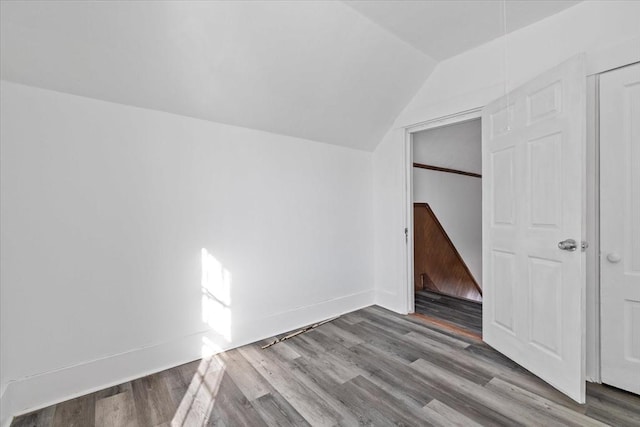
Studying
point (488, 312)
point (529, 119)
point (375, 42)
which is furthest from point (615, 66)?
point (488, 312)

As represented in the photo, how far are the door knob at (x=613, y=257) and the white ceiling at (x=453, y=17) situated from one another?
1.78 meters

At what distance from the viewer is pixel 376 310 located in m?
3.49

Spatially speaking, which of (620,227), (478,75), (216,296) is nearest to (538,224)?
(620,227)

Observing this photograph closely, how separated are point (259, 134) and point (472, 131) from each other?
114 inches

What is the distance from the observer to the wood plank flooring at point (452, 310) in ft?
9.88

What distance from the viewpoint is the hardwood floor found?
169cm

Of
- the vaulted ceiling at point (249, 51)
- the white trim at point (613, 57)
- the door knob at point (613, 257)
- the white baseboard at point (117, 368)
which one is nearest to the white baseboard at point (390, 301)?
the white baseboard at point (117, 368)

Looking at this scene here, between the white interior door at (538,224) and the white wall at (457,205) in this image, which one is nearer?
the white interior door at (538,224)

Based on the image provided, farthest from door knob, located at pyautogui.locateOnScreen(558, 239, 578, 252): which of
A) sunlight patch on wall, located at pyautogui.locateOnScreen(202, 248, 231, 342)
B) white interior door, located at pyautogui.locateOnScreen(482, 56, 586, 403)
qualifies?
sunlight patch on wall, located at pyautogui.locateOnScreen(202, 248, 231, 342)

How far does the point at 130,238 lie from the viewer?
212cm

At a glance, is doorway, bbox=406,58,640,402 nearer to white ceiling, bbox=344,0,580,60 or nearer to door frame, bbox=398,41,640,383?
door frame, bbox=398,41,640,383

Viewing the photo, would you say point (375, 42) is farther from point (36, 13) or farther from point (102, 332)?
point (102, 332)

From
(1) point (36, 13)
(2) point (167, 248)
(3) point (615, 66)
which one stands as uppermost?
(1) point (36, 13)

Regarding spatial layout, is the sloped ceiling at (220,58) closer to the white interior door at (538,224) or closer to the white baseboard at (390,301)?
the white interior door at (538,224)
